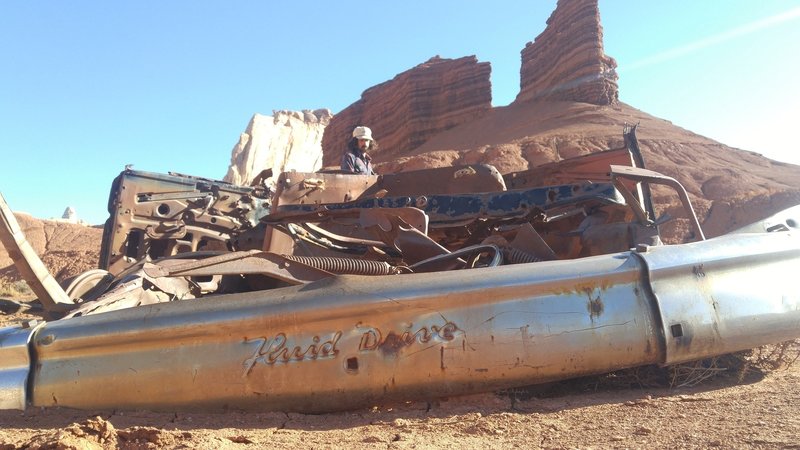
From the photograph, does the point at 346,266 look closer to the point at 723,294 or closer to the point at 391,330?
the point at 391,330

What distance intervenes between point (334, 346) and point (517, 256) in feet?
3.90

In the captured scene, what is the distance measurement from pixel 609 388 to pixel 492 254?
36.3 inches

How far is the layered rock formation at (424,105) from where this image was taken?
39125 mm

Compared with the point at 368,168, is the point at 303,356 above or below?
below

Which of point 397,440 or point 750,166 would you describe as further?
point 750,166

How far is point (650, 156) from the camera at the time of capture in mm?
22484

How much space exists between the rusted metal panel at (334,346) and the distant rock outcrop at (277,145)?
62.0 m

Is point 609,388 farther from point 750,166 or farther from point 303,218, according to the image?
point 750,166

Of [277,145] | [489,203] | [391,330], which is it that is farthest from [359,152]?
[277,145]

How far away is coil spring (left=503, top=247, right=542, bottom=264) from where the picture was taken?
2.97 meters

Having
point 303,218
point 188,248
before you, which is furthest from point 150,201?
point 303,218

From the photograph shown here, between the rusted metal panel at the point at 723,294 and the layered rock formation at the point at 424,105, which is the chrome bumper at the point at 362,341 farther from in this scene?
the layered rock formation at the point at 424,105

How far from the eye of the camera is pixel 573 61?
3619 cm

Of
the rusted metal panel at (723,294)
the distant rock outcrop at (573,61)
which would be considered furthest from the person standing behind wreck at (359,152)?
the distant rock outcrop at (573,61)
